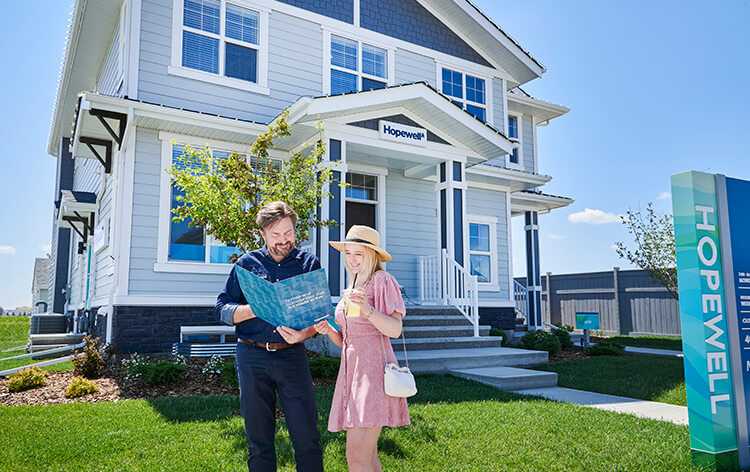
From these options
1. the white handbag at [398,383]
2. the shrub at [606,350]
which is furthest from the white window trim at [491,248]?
the white handbag at [398,383]

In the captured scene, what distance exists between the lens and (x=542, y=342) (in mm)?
10664

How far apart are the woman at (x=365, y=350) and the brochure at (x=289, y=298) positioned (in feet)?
0.34

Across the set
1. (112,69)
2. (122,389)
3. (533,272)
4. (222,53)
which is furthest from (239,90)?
(533,272)

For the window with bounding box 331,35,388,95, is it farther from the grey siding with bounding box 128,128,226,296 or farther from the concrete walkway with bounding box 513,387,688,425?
the concrete walkway with bounding box 513,387,688,425

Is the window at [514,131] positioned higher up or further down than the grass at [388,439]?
higher up

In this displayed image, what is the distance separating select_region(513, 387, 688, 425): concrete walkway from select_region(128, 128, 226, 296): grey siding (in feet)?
18.9

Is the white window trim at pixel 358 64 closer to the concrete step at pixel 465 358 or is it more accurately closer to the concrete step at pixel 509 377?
the concrete step at pixel 465 358

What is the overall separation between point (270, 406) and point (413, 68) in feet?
34.7

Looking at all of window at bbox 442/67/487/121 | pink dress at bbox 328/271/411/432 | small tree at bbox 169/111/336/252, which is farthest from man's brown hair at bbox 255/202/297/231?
window at bbox 442/67/487/121

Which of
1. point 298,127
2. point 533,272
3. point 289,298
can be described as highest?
point 298,127

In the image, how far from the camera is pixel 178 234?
9203 millimetres

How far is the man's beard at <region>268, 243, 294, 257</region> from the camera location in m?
3.01

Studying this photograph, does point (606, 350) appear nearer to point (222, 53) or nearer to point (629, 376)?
point (629, 376)

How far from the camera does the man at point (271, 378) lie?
281 cm
